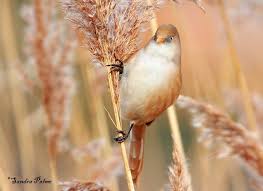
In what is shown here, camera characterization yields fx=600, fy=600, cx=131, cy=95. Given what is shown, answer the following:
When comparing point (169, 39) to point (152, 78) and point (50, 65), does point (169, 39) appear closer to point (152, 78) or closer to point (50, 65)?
point (152, 78)

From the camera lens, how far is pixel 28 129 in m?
2.43

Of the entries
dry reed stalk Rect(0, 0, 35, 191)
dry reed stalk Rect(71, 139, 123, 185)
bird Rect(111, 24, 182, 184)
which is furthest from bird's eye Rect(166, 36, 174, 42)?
dry reed stalk Rect(0, 0, 35, 191)

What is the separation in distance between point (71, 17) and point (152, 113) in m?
0.55

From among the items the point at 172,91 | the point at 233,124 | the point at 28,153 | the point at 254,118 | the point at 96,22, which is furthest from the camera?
the point at 28,153

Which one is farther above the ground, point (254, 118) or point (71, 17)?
point (71, 17)

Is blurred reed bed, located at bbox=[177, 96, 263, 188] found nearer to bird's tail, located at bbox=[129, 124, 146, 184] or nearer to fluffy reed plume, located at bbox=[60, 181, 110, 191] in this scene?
bird's tail, located at bbox=[129, 124, 146, 184]

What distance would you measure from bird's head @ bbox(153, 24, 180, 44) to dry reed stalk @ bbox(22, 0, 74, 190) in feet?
1.00

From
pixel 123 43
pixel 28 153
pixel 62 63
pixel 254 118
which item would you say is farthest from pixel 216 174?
pixel 123 43

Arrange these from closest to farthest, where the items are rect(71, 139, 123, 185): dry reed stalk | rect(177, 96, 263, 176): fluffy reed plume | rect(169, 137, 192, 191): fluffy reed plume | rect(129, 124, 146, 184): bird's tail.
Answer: rect(169, 137, 192, 191): fluffy reed plume, rect(177, 96, 263, 176): fluffy reed plume, rect(129, 124, 146, 184): bird's tail, rect(71, 139, 123, 185): dry reed stalk

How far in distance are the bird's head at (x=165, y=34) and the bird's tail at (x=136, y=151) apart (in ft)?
1.03

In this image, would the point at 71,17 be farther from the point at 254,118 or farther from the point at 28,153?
the point at 28,153

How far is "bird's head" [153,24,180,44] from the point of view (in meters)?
1.76

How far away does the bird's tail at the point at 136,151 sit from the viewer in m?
1.73

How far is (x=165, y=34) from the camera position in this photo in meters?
1.76
